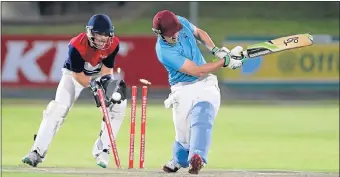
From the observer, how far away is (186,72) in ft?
32.4

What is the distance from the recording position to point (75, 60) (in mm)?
10742

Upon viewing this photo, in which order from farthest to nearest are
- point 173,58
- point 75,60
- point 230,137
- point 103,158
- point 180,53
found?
point 230,137
point 103,158
point 75,60
point 180,53
point 173,58

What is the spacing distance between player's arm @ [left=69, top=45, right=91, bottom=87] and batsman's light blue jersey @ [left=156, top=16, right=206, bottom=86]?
97 centimetres

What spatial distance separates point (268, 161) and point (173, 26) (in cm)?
367

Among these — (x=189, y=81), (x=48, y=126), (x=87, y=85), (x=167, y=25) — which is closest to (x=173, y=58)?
(x=167, y=25)

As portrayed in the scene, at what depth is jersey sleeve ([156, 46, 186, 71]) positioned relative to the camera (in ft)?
32.3

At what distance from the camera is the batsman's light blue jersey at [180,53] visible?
9.88 metres

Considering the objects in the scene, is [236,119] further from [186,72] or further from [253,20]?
[253,20]

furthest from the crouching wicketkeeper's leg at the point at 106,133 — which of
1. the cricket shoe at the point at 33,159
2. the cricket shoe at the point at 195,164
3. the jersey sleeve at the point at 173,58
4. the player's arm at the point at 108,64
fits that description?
the cricket shoe at the point at 195,164

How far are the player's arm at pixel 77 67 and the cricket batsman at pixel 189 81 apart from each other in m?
0.98

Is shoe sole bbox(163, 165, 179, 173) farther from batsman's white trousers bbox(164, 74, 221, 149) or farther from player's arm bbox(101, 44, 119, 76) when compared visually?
player's arm bbox(101, 44, 119, 76)

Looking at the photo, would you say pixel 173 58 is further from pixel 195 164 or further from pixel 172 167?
pixel 172 167

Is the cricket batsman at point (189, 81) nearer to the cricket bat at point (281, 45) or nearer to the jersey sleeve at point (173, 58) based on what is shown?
the jersey sleeve at point (173, 58)

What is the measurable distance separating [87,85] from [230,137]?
512cm
